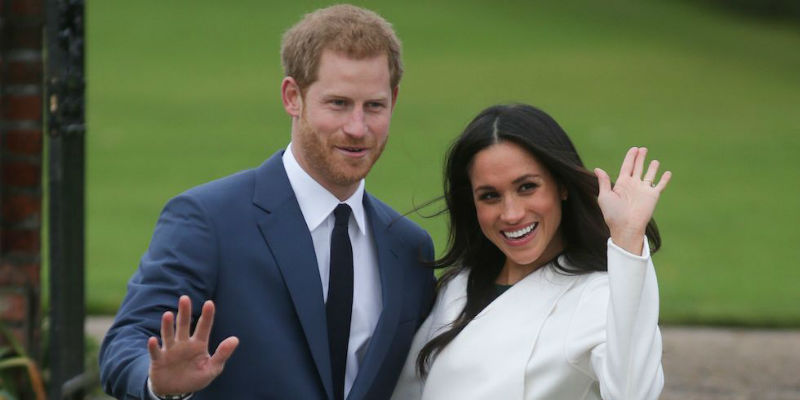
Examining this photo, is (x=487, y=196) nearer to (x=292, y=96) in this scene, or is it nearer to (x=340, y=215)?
(x=340, y=215)

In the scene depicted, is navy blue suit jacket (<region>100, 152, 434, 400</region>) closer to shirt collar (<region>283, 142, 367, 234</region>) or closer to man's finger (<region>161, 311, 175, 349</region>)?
shirt collar (<region>283, 142, 367, 234</region>)

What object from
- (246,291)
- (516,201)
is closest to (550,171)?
(516,201)

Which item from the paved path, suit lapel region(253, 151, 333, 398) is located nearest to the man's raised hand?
suit lapel region(253, 151, 333, 398)

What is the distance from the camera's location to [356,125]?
3.47 meters

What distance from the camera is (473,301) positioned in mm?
3855

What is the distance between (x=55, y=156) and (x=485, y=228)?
1917 mm

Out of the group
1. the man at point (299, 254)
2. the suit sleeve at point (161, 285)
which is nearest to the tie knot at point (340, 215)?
the man at point (299, 254)

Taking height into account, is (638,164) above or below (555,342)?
above

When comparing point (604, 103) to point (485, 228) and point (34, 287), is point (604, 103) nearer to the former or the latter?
point (34, 287)

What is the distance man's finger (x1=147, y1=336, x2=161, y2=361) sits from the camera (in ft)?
9.67

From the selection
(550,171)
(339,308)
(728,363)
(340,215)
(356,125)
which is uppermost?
(356,125)

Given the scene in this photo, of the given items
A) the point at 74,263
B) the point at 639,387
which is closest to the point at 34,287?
the point at 74,263

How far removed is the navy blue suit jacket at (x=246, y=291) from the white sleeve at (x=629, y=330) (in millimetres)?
639

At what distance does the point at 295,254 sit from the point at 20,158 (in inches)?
90.5
